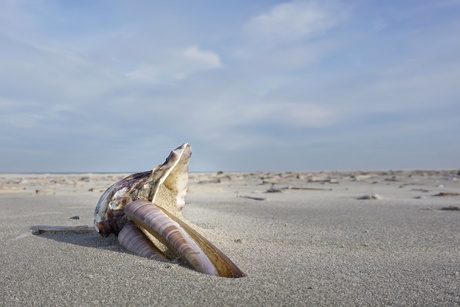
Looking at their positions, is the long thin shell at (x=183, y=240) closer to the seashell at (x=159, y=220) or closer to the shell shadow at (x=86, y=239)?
the seashell at (x=159, y=220)

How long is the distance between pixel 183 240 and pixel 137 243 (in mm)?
499

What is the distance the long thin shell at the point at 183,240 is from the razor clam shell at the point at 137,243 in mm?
106

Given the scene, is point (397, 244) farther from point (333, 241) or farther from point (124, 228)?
point (124, 228)

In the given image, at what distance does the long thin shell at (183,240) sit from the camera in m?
2.54

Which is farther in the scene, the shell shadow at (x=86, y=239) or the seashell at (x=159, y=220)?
the shell shadow at (x=86, y=239)

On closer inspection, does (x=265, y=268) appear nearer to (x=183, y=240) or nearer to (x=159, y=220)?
(x=183, y=240)

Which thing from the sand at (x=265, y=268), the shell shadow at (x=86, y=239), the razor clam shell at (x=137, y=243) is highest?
the razor clam shell at (x=137, y=243)

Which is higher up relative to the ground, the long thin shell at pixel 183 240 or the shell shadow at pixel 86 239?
the long thin shell at pixel 183 240

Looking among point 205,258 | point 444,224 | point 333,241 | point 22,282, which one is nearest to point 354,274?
point 205,258

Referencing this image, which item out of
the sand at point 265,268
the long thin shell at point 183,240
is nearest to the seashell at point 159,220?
the long thin shell at point 183,240

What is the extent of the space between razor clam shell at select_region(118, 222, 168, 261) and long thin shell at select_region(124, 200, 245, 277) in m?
0.11

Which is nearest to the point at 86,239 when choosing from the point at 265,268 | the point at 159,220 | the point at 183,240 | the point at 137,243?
the point at 137,243

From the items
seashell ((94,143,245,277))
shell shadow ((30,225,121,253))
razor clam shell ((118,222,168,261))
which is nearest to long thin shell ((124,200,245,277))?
seashell ((94,143,245,277))

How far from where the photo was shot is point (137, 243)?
121 inches
